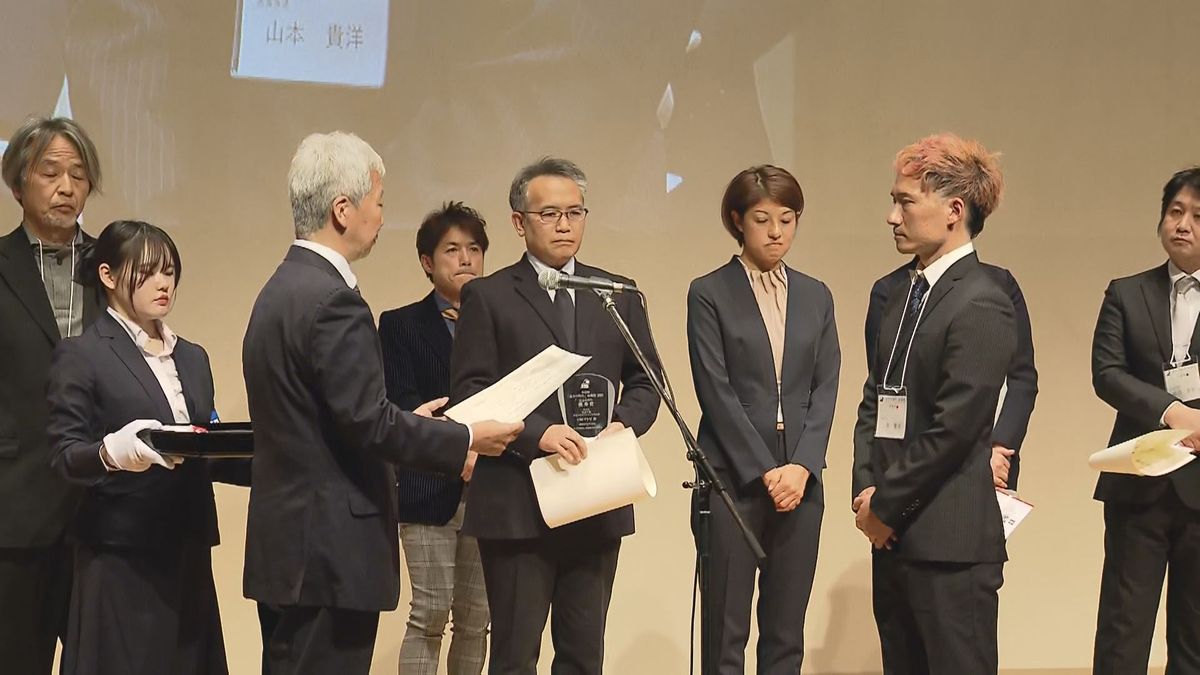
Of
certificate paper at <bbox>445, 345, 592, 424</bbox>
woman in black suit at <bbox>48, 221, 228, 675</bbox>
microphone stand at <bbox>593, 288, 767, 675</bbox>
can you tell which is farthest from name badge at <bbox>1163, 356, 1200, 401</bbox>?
woman in black suit at <bbox>48, 221, 228, 675</bbox>

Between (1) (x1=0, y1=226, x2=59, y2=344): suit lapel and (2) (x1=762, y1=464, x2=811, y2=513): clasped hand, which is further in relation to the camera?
(2) (x1=762, y1=464, x2=811, y2=513): clasped hand

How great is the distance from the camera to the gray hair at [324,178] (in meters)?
2.49

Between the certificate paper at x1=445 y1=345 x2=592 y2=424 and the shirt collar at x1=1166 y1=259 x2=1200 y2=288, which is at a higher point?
the shirt collar at x1=1166 y1=259 x2=1200 y2=288

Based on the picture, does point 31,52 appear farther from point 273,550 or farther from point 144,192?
point 273,550

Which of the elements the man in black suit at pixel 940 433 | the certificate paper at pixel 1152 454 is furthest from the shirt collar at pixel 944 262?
the certificate paper at pixel 1152 454

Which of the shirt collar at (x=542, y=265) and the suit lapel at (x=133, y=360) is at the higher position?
the shirt collar at (x=542, y=265)

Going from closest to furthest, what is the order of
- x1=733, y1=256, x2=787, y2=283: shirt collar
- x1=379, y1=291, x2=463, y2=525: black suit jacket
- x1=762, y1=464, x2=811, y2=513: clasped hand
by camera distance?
x1=762, y1=464, x2=811, y2=513: clasped hand, x1=733, y1=256, x2=787, y2=283: shirt collar, x1=379, y1=291, x2=463, y2=525: black suit jacket

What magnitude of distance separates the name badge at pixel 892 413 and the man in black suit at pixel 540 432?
604 millimetres

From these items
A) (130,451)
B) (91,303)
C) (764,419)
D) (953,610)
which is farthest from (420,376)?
(953,610)

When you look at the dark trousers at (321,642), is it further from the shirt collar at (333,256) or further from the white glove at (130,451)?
the shirt collar at (333,256)

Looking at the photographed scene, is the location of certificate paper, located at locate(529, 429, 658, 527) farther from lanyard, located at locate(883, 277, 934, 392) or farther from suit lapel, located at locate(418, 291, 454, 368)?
suit lapel, located at locate(418, 291, 454, 368)

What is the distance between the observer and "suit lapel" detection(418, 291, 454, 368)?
3.76 meters

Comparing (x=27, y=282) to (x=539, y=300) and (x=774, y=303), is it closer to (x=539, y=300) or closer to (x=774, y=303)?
(x=539, y=300)

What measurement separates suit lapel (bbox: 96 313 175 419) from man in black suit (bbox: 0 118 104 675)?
28 cm
